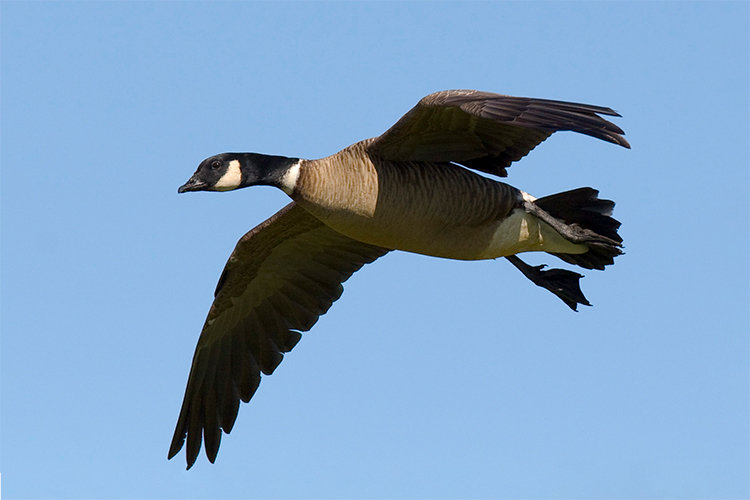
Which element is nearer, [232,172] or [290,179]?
[290,179]

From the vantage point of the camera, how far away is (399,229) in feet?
31.6

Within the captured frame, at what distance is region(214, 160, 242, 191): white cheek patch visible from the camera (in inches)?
386

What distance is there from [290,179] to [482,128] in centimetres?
189

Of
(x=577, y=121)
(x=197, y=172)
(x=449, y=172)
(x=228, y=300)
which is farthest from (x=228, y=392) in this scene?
(x=577, y=121)

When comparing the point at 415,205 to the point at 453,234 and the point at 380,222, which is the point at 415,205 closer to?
the point at 380,222

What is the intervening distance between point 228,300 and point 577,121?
17.9 ft

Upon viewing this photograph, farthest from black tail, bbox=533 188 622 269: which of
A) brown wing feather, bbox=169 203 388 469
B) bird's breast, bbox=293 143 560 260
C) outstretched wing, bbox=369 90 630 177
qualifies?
brown wing feather, bbox=169 203 388 469

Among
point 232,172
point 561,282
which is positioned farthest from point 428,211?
point 561,282

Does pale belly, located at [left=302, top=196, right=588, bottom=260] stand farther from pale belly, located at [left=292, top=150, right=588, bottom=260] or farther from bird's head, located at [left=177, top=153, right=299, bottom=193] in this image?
bird's head, located at [left=177, top=153, right=299, bottom=193]

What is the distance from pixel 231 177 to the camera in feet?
32.2

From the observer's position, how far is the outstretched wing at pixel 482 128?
26.0 ft

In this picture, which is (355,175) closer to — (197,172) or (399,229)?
(399,229)

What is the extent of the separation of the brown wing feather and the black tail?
224cm

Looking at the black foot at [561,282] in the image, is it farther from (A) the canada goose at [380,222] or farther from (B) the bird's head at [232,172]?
(B) the bird's head at [232,172]
